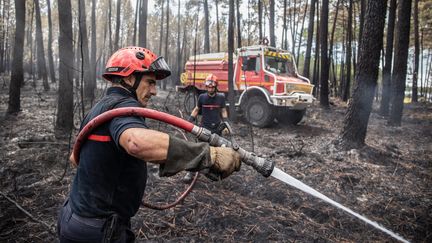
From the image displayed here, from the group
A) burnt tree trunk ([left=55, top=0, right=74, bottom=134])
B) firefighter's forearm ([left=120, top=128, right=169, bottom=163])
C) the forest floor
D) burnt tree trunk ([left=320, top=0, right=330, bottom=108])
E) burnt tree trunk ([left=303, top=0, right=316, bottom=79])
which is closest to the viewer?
firefighter's forearm ([left=120, top=128, right=169, bottom=163])

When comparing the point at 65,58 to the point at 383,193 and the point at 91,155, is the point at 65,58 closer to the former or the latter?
the point at 91,155

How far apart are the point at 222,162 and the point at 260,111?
982 centimetres

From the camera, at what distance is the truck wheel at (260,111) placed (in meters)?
11.1

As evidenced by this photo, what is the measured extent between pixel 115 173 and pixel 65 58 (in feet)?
21.2

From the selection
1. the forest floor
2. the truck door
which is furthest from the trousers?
the truck door

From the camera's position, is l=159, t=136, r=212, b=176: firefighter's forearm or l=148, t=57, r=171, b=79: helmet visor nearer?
l=159, t=136, r=212, b=176: firefighter's forearm

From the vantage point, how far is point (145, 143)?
146 centimetres

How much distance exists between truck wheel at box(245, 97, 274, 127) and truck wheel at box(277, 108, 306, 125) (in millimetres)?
1126

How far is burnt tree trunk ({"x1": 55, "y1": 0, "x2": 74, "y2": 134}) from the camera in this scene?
7.18 m

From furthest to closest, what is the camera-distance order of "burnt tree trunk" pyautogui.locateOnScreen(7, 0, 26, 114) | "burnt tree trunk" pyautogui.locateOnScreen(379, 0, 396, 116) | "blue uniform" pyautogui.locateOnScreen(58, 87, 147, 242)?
"burnt tree trunk" pyautogui.locateOnScreen(379, 0, 396, 116) < "burnt tree trunk" pyautogui.locateOnScreen(7, 0, 26, 114) < "blue uniform" pyautogui.locateOnScreen(58, 87, 147, 242)

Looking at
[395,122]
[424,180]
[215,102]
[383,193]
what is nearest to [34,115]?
[215,102]

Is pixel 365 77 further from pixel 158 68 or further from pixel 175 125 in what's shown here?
pixel 175 125

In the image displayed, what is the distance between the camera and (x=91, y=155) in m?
1.76

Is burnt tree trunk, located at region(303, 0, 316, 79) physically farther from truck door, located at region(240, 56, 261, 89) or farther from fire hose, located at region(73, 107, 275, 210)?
fire hose, located at region(73, 107, 275, 210)
